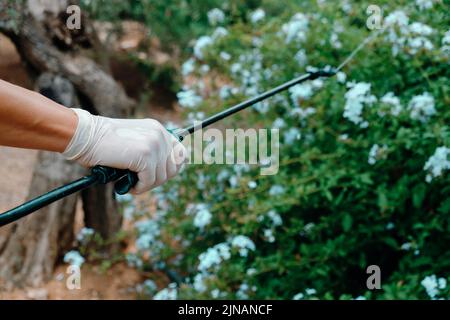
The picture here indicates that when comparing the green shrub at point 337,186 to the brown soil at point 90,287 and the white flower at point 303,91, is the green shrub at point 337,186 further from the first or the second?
Result: the brown soil at point 90,287

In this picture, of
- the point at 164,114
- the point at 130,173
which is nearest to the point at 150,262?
the point at 130,173

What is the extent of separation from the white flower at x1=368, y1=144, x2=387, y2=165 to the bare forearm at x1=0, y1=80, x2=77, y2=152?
1365 millimetres

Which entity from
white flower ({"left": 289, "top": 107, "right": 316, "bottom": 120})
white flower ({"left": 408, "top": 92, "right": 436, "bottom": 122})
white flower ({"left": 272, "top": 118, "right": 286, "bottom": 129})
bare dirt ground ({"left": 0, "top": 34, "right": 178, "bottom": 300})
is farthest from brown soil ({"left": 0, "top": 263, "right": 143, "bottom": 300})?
white flower ({"left": 408, "top": 92, "right": 436, "bottom": 122})

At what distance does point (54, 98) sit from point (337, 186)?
158 centimetres

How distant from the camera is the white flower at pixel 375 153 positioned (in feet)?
8.35

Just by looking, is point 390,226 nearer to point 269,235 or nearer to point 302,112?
point 269,235

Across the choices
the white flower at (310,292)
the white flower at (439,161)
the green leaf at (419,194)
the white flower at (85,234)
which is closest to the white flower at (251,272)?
the white flower at (310,292)

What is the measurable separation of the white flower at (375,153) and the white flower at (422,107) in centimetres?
17

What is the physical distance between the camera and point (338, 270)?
277 centimetres

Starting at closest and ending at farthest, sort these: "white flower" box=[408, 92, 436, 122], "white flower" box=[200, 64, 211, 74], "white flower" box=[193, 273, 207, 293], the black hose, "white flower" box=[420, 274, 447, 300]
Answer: the black hose < "white flower" box=[420, 274, 447, 300] < "white flower" box=[408, 92, 436, 122] < "white flower" box=[193, 273, 207, 293] < "white flower" box=[200, 64, 211, 74]

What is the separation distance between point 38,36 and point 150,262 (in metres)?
1.33

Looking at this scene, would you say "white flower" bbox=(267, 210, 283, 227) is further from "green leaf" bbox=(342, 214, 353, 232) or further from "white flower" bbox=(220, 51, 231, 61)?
"white flower" bbox=(220, 51, 231, 61)

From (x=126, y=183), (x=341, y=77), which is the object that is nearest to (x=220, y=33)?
(x=341, y=77)

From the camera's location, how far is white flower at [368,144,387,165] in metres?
2.54
